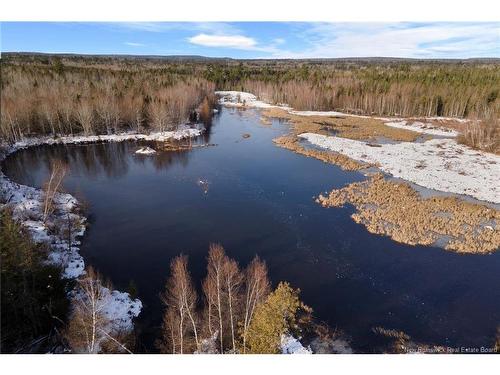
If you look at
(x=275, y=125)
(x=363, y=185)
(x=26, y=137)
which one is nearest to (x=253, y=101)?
(x=275, y=125)

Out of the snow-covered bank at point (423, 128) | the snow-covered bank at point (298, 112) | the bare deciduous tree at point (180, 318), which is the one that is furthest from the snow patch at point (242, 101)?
the bare deciduous tree at point (180, 318)

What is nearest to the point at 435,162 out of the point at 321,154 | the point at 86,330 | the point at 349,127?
the point at 321,154

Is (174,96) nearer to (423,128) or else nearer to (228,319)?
(423,128)

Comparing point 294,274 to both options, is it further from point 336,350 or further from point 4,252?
point 4,252

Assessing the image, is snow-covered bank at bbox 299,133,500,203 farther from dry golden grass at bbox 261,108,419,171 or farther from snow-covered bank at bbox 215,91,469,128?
snow-covered bank at bbox 215,91,469,128

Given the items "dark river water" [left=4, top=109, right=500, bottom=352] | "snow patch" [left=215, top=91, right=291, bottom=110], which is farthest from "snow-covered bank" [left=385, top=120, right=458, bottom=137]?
"dark river water" [left=4, top=109, right=500, bottom=352]

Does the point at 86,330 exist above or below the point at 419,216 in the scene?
above
